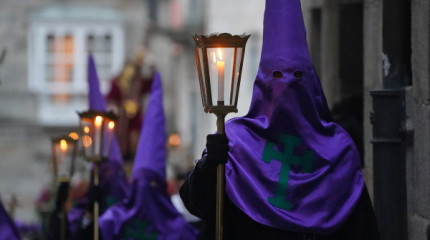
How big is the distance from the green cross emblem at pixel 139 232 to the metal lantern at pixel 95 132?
0.61 meters

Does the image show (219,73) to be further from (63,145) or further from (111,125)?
(63,145)

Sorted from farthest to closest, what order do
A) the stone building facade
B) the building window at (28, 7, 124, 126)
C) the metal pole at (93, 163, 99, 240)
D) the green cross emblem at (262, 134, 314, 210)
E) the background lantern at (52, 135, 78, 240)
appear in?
the building window at (28, 7, 124, 126), the stone building facade, the background lantern at (52, 135, 78, 240), the metal pole at (93, 163, 99, 240), the green cross emblem at (262, 134, 314, 210)

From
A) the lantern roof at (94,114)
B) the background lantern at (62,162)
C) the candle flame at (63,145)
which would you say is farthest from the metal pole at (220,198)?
the candle flame at (63,145)

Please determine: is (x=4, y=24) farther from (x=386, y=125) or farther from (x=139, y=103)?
(x=386, y=125)

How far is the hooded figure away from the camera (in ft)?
23.8

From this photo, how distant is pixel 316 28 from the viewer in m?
13.7

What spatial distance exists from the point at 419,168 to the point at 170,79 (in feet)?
96.7

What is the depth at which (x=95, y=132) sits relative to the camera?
1111 centimetres

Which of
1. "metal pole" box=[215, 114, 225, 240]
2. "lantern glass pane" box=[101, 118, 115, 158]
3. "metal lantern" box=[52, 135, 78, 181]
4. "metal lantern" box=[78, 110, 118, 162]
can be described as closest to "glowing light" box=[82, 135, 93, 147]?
"metal lantern" box=[78, 110, 118, 162]

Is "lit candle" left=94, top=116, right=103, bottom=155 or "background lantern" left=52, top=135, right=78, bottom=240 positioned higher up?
"lit candle" left=94, top=116, right=103, bottom=155

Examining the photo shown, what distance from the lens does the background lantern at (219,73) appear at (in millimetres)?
7188

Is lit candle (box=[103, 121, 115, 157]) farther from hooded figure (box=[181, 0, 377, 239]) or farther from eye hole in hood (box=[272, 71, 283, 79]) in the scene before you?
eye hole in hood (box=[272, 71, 283, 79])

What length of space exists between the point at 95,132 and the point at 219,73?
406 centimetres

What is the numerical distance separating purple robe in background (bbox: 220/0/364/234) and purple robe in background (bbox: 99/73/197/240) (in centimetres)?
379
